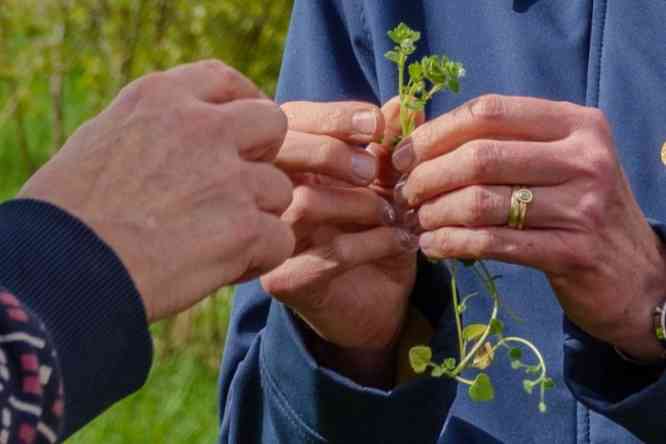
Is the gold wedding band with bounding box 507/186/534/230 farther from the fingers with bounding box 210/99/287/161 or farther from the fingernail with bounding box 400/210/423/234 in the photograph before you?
the fingers with bounding box 210/99/287/161

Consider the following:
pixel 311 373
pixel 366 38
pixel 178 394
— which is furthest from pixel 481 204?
pixel 178 394

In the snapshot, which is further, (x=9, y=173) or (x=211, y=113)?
(x=9, y=173)

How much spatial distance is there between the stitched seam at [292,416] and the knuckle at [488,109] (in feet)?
2.05

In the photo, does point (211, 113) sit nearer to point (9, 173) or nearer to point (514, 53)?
point (514, 53)

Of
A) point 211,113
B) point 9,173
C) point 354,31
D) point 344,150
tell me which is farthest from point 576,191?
point 9,173

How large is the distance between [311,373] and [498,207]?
472mm

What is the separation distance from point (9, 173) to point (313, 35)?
4217 mm

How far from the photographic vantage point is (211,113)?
2.05 metres

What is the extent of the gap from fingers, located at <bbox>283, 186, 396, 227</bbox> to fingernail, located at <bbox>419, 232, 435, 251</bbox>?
118 mm

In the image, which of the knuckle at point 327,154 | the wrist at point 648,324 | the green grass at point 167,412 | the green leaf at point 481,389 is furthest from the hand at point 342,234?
the green grass at point 167,412

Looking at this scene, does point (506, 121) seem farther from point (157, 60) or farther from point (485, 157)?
point (157, 60)

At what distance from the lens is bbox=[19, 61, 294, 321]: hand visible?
1899 millimetres

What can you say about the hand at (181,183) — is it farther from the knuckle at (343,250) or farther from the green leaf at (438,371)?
the green leaf at (438,371)

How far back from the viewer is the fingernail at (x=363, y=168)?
2275 mm
